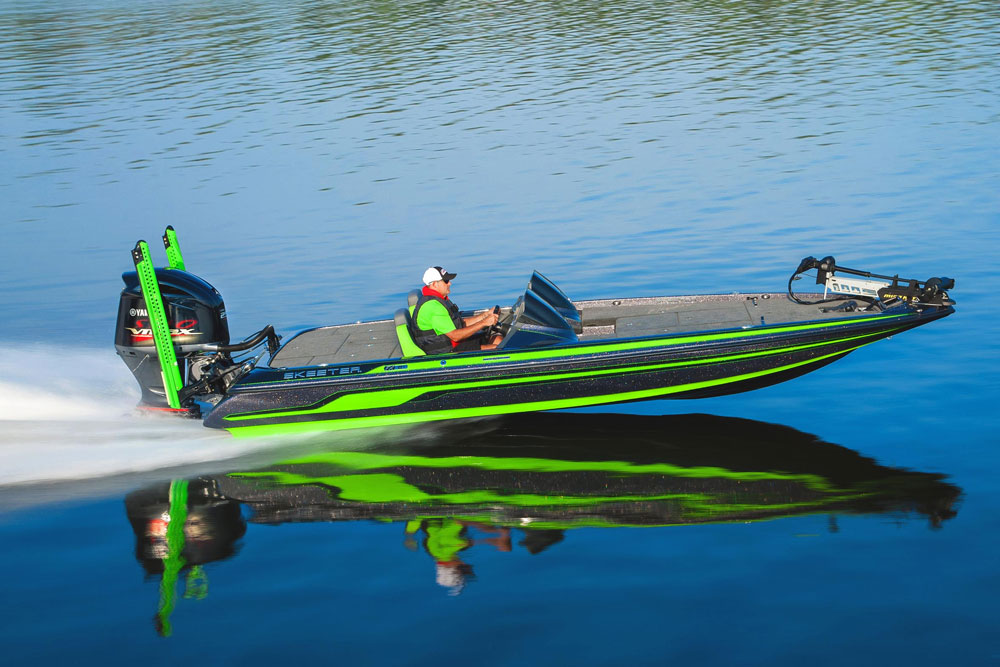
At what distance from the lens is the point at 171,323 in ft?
33.6

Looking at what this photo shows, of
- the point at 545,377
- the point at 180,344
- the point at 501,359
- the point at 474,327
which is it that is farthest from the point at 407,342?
the point at 180,344

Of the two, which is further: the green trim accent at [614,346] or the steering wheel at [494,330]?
the steering wheel at [494,330]

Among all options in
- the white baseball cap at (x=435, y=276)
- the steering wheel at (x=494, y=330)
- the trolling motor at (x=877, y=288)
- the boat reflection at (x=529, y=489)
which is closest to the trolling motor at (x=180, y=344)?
the boat reflection at (x=529, y=489)

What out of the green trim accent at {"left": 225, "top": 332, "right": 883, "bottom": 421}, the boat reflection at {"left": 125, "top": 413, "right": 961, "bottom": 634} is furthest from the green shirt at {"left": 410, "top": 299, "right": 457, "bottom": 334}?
the boat reflection at {"left": 125, "top": 413, "right": 961, "bottom": 634}

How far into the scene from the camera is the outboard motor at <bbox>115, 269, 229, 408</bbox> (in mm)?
10211

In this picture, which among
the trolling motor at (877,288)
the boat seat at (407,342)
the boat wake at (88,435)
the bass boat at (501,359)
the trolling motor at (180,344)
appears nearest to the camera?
the trolling motor at (877,288)

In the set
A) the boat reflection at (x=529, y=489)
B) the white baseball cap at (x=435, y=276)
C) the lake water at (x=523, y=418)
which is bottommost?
the boat reflection at (x=529, y=489)

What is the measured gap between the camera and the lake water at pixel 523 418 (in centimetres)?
700

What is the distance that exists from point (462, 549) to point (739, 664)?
93.7 inches

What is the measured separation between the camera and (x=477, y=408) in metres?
10.1

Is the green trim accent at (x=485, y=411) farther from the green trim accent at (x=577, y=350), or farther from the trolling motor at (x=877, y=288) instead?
the trolling motor at (x=877, y=288)

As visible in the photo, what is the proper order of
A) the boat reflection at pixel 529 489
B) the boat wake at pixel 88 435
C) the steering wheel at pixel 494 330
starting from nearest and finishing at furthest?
the boat reflection at pixel 529 489, the boat wake at pixel 88 435, the steering wheel at pixel 494 330

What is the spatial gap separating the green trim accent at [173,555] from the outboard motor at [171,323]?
3.98ft

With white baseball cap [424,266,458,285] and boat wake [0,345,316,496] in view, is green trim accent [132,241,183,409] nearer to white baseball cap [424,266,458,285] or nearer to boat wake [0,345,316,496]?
boat wake [0,345,316,496]
